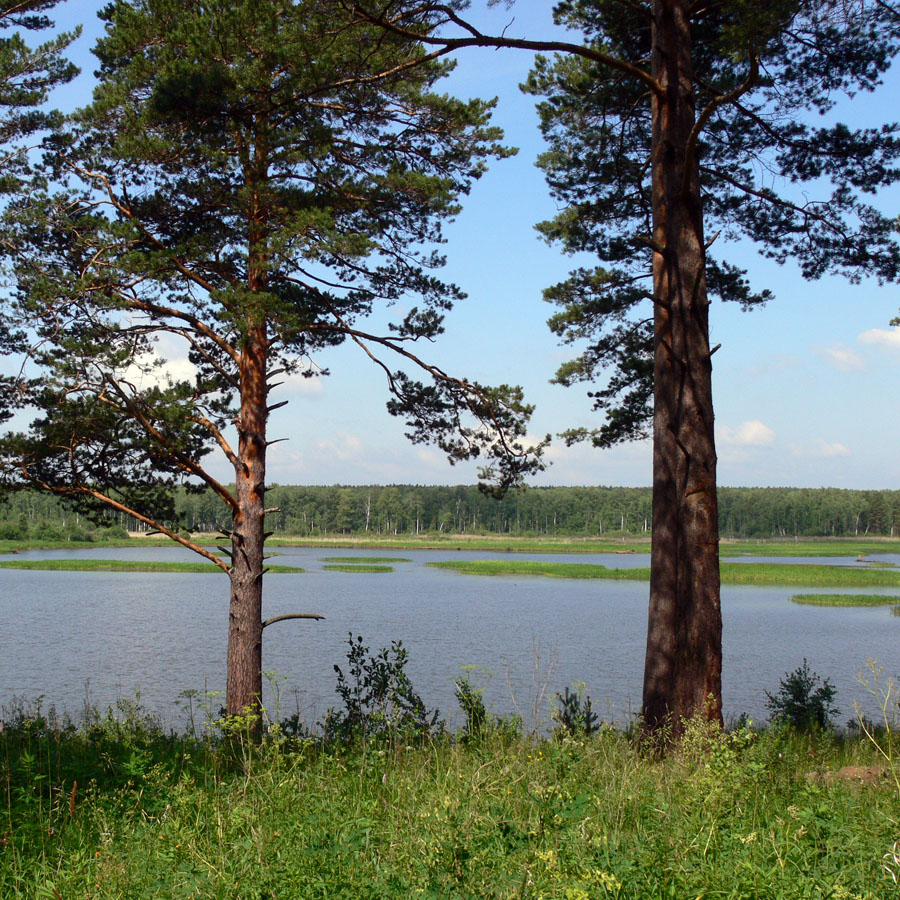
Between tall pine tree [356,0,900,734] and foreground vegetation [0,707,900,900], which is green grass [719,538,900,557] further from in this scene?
foreground vegetation [0,707,900,900]

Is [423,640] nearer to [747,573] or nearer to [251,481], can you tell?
[251,481]

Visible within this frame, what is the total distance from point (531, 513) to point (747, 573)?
286 feet

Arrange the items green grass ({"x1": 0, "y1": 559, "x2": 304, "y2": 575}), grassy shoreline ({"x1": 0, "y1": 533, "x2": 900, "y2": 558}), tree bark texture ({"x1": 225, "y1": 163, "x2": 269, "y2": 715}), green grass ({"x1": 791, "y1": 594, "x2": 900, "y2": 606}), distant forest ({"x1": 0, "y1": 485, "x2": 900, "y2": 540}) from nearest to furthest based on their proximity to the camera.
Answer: tree bark texture ({"x1": 225, "y1": 163, "x2": 269, "y2": 715})
green grass ({"x1": 791, "y1": 594, "x2": 900, "y2": 606})
green grass ({"x1": 0, "y1": 559, "x2": 304, "y2": 575})
grassy shoreline ({"x1": 0, "y1": 533, "x2": 900, "y2": 558})
distant forest ({"x1": 0, "y1": 485, "x2": 900, "y2": 540})

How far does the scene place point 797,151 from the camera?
1054 cm

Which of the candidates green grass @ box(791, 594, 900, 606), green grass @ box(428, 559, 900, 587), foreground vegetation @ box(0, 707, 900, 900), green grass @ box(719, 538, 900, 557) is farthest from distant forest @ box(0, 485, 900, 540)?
foreground vegetation @ box(0, 707, 900, 900)

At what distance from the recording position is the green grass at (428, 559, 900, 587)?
4942 centimetres

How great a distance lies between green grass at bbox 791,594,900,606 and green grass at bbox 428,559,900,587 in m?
7.36

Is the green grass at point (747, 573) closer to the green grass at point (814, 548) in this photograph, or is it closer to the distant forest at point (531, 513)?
the green grass at point (814, 548)

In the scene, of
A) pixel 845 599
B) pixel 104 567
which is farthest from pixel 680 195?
pixel 104 567

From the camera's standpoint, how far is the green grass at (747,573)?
162ft

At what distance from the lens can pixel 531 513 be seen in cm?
14050

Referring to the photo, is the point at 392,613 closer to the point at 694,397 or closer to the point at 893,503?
the point at 694,397

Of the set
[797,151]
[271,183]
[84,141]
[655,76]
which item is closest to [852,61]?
[797,151]

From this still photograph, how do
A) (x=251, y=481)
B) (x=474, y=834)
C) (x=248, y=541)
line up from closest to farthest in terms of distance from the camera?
(x=474, y=834), (x=248, y=541), (x=251, y=481)
